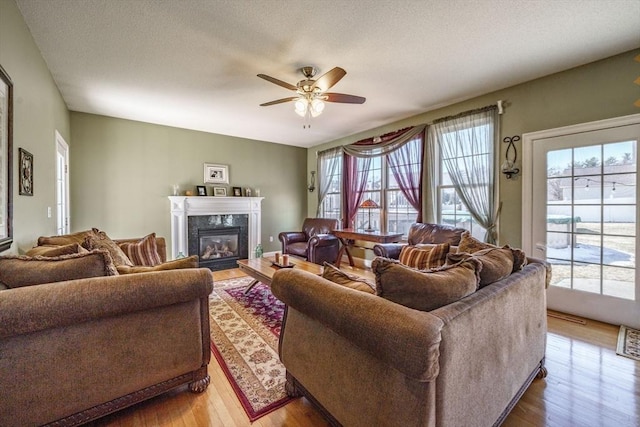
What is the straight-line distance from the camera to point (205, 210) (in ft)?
16.5

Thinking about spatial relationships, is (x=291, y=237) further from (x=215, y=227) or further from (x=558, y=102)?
(x=558, y=102)

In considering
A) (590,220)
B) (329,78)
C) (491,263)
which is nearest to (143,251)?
(329,78)

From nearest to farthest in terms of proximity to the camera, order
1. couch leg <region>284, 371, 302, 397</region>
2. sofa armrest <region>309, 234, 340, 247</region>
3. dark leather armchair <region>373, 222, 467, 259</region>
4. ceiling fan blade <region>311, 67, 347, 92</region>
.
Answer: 1. couch leg <region>284, 371, 302, 397</region>
2. ceiling fan blade <region>311, 67, 347, 92</region>
3. dark leather armchair <region>373, 222, 467, 259</region>
4. sofa armrest <region>309, 234, 340, 247</region>

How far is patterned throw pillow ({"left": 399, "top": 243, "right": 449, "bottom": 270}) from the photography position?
7.34ft

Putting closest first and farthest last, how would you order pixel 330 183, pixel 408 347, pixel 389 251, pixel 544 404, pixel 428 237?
pixel 408 347 < pixel 544 404 < pixel 389 251 < pixel 428 237 < pixel 330 183

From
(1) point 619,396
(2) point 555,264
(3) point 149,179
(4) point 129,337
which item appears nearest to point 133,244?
(4) point 129,337

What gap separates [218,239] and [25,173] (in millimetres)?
3257

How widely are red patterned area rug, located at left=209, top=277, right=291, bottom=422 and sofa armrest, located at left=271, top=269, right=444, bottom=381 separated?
74 cm

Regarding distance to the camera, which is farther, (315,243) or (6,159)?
(315,243)

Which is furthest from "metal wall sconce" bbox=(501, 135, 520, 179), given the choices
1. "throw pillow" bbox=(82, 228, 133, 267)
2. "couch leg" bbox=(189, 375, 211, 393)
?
"throw pillow" bbox=(82, 228, 133, 267)

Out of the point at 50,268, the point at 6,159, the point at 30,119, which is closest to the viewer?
the point at 50,268

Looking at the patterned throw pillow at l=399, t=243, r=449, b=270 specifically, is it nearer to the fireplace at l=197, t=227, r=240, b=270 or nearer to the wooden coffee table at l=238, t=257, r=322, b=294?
the wooden coffee table at l=238, t=257, r=322, b=294

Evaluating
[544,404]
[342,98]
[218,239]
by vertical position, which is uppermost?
[342,98]

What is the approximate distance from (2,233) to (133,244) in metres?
1.23
